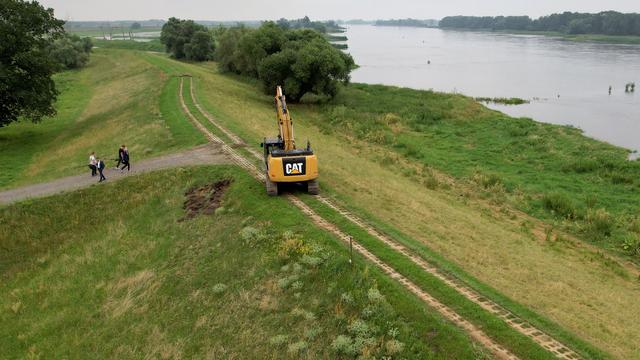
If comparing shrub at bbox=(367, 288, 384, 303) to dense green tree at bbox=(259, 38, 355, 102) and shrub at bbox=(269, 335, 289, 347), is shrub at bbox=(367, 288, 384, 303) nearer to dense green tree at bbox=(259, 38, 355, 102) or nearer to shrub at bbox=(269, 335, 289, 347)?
shrub at bbox=(269, 335, 289, 347)

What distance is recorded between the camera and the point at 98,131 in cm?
4228

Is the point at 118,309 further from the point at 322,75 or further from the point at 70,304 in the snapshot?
the point at 322,75

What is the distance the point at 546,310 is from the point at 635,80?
3215 inches

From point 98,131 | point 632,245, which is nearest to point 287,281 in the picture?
point 632,245

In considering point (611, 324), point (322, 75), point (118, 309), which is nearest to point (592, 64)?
point (322, 75)

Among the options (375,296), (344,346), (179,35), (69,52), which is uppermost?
(179,35)

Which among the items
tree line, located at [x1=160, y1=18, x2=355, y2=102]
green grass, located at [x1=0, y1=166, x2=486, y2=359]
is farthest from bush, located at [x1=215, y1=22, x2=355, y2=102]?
green grass, located at [x1=0, y1=166, x2=486, y2=359]

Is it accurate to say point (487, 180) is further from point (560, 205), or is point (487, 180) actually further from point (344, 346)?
point (344, 346)

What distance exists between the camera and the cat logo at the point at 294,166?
19723mm

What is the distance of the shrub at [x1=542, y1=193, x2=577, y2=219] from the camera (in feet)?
88.0

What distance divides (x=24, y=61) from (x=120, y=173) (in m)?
19.1

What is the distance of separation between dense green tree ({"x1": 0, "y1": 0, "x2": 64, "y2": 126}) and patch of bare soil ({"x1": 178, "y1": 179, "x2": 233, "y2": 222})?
23795 mm

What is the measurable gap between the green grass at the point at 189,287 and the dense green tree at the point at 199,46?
8143cm

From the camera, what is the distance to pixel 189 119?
1526 inches
